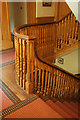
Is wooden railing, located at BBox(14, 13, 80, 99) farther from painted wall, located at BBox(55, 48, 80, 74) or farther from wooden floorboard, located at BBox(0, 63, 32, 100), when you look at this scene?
painted wall, located at BBox(55, 48, 80, 74)

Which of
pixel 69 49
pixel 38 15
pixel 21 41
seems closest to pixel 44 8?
pixel 38 15

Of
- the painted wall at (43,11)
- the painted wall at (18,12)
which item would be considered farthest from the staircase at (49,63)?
the painted wall at (18,12)

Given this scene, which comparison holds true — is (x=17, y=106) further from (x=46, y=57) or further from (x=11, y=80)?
(x=46, y=57)

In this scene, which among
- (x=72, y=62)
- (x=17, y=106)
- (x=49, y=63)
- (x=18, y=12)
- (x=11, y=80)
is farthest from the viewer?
(x=18, y=12)

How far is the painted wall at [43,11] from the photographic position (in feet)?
20.1

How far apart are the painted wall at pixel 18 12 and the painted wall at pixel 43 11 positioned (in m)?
0.62

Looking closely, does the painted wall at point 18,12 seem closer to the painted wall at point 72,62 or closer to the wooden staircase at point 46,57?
the wooden staircase at point 46,57

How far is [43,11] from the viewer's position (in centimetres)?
639

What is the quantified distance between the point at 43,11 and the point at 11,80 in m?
4.50

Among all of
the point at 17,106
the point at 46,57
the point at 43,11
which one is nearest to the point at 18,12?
the point at 43,11

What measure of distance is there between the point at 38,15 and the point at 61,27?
6.99 feet

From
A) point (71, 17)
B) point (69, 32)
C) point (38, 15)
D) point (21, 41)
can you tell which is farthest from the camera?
point (38, 15)

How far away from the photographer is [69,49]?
485 cm

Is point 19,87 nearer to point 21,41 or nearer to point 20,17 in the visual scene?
point 21,41
